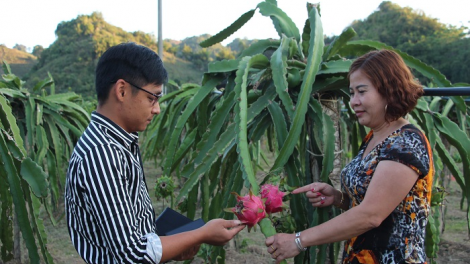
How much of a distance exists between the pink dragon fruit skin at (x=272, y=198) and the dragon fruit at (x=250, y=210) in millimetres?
47

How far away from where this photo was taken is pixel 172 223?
1.25m

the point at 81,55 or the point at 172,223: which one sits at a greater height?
the point at 81,55

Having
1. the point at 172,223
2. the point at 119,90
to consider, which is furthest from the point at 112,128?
the point at 172,223

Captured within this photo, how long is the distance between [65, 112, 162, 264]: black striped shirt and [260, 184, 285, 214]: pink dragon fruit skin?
0.33 m

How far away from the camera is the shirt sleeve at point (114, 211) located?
3.09 feet

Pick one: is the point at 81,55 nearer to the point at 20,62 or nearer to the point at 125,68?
the point at 20,62

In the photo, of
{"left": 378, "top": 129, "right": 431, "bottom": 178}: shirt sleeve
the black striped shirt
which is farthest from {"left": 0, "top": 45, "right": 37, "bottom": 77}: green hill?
{"left": 378, "top": 129, "right": 431, "bottom": 178}: shirt sleeve

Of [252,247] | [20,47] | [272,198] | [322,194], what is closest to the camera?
[272,198]

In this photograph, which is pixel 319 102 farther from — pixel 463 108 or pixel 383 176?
pixel 463 108

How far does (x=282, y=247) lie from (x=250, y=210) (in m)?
0.19

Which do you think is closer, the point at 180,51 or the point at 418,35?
the point at 418,35

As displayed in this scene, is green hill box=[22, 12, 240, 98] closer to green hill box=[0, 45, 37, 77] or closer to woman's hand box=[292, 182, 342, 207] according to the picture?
green hill box=[0, 45, 37, 77]

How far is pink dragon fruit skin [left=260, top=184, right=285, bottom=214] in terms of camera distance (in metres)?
1.17

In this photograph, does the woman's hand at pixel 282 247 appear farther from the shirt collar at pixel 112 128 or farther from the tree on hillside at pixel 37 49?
the tree on hillside at pixel 37 49
